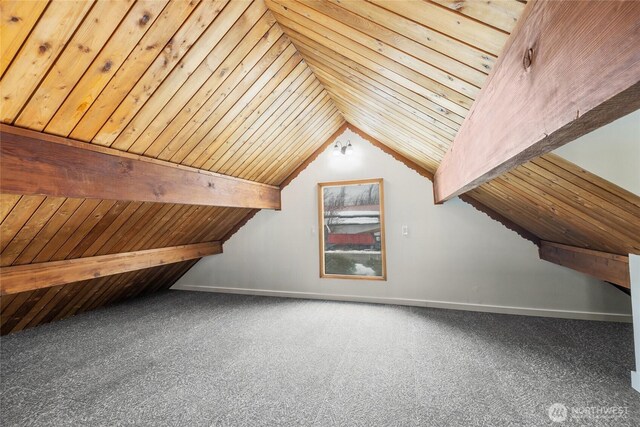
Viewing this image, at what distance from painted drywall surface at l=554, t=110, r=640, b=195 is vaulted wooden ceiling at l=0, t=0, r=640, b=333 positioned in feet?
0.26

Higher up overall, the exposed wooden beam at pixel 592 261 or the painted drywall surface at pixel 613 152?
the painted drywall surface at pixel 613 152

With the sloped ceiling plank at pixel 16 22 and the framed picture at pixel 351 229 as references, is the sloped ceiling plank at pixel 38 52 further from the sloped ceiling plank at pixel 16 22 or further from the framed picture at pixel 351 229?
the framed picture at pixel 351 229

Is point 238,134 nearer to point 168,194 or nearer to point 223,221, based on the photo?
point 168,194

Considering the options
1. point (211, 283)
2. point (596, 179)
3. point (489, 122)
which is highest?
point (489, 122)

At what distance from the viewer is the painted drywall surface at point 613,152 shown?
4.49 feet

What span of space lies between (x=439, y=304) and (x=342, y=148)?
257 cm

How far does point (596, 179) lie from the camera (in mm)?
1476

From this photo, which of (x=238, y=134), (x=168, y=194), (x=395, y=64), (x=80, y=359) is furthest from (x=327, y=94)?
(x=80, y=359)

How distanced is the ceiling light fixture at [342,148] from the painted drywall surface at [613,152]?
2.93m

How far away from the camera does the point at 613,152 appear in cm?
137

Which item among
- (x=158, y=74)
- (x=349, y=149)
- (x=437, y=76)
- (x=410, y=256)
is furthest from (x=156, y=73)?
(x=410, y=256)

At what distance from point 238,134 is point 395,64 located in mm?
1782

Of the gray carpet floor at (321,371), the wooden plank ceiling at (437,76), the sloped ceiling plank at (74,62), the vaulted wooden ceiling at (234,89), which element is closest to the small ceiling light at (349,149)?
the vaulted wooden ceiling at (234,89)

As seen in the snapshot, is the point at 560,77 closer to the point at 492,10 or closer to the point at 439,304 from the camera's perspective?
the point at 492,10
